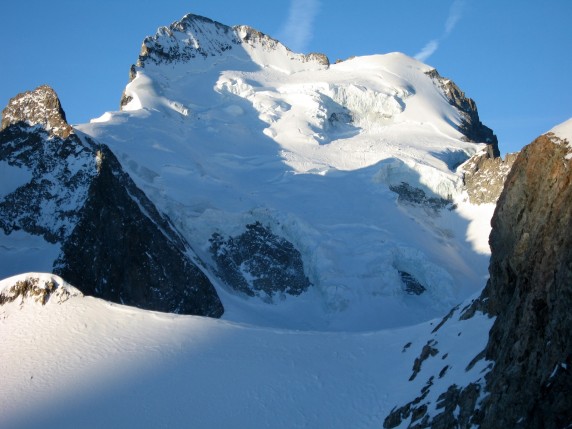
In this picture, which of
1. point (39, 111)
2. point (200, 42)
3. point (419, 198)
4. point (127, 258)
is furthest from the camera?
point (200, 42)

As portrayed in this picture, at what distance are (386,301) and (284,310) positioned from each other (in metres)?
7.66

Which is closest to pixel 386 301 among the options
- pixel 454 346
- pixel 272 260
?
pixel 272 260

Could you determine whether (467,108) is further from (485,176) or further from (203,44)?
(203,44)

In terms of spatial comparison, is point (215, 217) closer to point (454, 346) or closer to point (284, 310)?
point (284, 310)

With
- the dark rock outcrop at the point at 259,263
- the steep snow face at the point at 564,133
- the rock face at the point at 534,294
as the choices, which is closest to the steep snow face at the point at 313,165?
the dark rock outcrop at the point at 259,263

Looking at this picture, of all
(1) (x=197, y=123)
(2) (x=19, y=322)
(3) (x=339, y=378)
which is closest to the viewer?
(3) (x=339, y=378)

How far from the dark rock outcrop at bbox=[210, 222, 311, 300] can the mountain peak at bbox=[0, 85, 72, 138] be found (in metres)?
14.9

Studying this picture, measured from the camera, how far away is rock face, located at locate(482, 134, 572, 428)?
535 inches

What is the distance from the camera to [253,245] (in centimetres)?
5862

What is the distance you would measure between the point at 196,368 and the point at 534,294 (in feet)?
49.3

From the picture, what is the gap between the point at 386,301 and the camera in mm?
54156

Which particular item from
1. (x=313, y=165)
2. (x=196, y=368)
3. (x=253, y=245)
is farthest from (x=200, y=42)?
(x=196, y=368)

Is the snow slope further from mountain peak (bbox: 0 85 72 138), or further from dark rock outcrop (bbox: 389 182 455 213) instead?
dark rock outcrop (bbox: 389 182 455 213)

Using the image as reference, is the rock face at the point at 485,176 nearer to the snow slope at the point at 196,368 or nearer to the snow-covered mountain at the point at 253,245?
the snow-covered mountain at the point at 253,245
